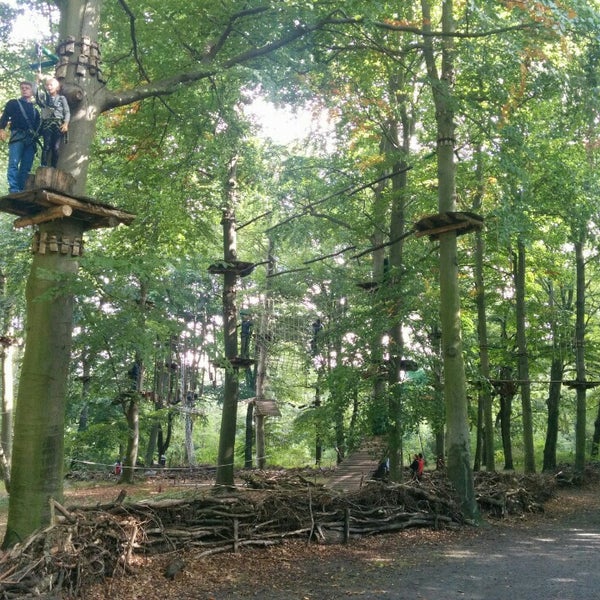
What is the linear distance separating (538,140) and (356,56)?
17.6 feet

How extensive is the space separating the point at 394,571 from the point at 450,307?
170 inches

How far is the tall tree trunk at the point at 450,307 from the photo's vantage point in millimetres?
8648

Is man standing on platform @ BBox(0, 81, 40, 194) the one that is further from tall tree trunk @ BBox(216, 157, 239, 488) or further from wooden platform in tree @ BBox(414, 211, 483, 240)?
tall tree trunk @ BBox(216, 157, 239, 488)

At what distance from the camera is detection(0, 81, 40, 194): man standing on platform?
5453 millimetres

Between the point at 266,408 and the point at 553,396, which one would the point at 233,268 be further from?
the point at 553,396

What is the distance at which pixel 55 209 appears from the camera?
514 centimetres

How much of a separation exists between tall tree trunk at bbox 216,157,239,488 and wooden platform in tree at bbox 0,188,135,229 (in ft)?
20.8

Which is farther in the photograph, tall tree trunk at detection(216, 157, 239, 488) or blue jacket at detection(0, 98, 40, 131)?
tall tree trunk at detection(216, 157, 239, 488)

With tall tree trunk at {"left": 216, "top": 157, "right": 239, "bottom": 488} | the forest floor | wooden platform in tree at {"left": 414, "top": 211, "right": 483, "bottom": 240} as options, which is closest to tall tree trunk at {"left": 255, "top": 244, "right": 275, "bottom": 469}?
tall tree trunk at {"left": 216, "top": 157, "right": 239, "bottom": 488}

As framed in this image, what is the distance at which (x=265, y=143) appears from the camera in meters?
13.0

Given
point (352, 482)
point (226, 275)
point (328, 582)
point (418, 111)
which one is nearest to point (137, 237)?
point (226, 275)

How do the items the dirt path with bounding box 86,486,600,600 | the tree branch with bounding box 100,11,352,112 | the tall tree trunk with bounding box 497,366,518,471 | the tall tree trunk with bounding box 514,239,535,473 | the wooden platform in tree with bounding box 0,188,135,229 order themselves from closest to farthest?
the wooden platform in tree with bounding box 0,188,135,229 → the dirt path with bounding box 86,486,600,600 → the tree branch with bounding box 100,11,352,112 → the tall tree trunk with bounding box 514,239,535,473 → the tall tree trunk with bounding box 497,366,518,471

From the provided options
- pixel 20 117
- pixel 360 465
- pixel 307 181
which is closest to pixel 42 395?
pixel 20 117

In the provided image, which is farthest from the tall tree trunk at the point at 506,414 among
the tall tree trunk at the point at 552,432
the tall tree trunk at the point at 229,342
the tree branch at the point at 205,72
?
the tree branch at the point at 205,72
